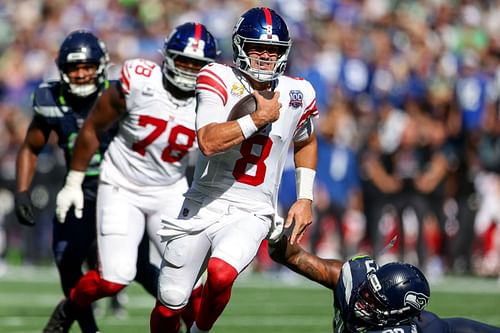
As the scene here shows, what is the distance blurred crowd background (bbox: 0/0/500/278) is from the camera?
42.6 feet

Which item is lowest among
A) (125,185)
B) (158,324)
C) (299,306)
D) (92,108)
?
(299,306)

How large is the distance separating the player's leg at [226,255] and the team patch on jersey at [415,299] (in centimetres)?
87

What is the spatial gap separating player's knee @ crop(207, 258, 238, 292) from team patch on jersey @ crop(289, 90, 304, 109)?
3.01 feet

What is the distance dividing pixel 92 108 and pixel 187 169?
96 cm

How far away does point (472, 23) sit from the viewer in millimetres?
15227

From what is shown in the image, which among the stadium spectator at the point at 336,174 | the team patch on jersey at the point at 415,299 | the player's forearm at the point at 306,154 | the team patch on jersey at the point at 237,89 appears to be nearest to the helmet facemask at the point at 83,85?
the player's forearm at the point at 306,154

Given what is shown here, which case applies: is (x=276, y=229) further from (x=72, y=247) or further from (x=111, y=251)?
(x=72, y=247)

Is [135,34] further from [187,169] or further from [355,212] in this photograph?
[187,169]

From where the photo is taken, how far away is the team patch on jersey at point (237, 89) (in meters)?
5.86

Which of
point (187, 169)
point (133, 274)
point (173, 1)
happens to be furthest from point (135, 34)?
point (133, 274)

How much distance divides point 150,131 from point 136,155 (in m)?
0.23

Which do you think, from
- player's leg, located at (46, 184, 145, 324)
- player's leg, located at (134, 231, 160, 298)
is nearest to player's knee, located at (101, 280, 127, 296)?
player's leg, located at (46, 184, 145, 324)

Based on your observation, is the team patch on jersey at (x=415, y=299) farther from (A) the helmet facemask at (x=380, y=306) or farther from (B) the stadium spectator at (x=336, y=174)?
(B) the stadium spectator at (x=336, y=174)

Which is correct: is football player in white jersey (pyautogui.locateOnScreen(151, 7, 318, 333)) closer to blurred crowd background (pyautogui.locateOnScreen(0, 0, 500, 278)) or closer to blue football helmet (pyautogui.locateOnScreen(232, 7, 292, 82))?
blue football helmet (pyautogui.locateOnScreen(232, 7, 292, 82))
